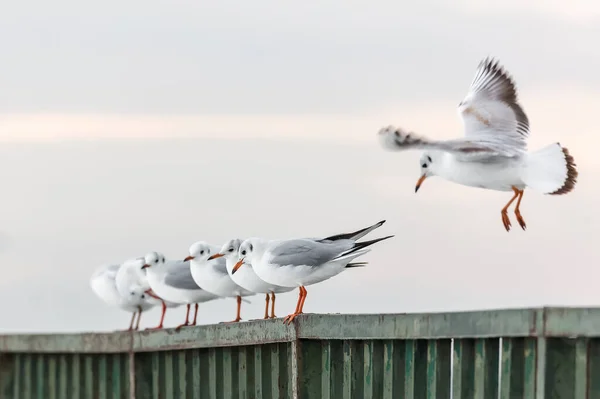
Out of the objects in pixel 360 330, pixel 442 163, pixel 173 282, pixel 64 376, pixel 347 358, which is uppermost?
pixel 442 163

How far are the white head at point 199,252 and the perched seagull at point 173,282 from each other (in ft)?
2.40

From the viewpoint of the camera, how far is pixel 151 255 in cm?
1738

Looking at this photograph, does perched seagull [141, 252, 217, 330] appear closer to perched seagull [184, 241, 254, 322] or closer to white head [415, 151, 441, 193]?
perched seagull [184, 241, 254, 322]

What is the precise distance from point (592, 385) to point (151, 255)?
898 centimetres

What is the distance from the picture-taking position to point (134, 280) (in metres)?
18.8

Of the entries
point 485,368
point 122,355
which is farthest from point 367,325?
point 122,355

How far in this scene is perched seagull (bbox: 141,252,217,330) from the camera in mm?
16531

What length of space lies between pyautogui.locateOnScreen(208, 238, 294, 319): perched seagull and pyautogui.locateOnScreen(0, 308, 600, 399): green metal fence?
0.84 metres

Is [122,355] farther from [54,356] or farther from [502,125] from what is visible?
Answer: [502,125]

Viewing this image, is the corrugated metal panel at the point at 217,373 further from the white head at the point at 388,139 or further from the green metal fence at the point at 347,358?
the white head at the point at 388,139

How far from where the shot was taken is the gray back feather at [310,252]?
13.1 metres

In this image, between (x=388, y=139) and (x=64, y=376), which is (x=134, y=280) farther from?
(x=388, y=139)

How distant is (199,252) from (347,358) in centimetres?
461

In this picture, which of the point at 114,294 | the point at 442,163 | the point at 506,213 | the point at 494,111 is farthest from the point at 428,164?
the point at 114,294
